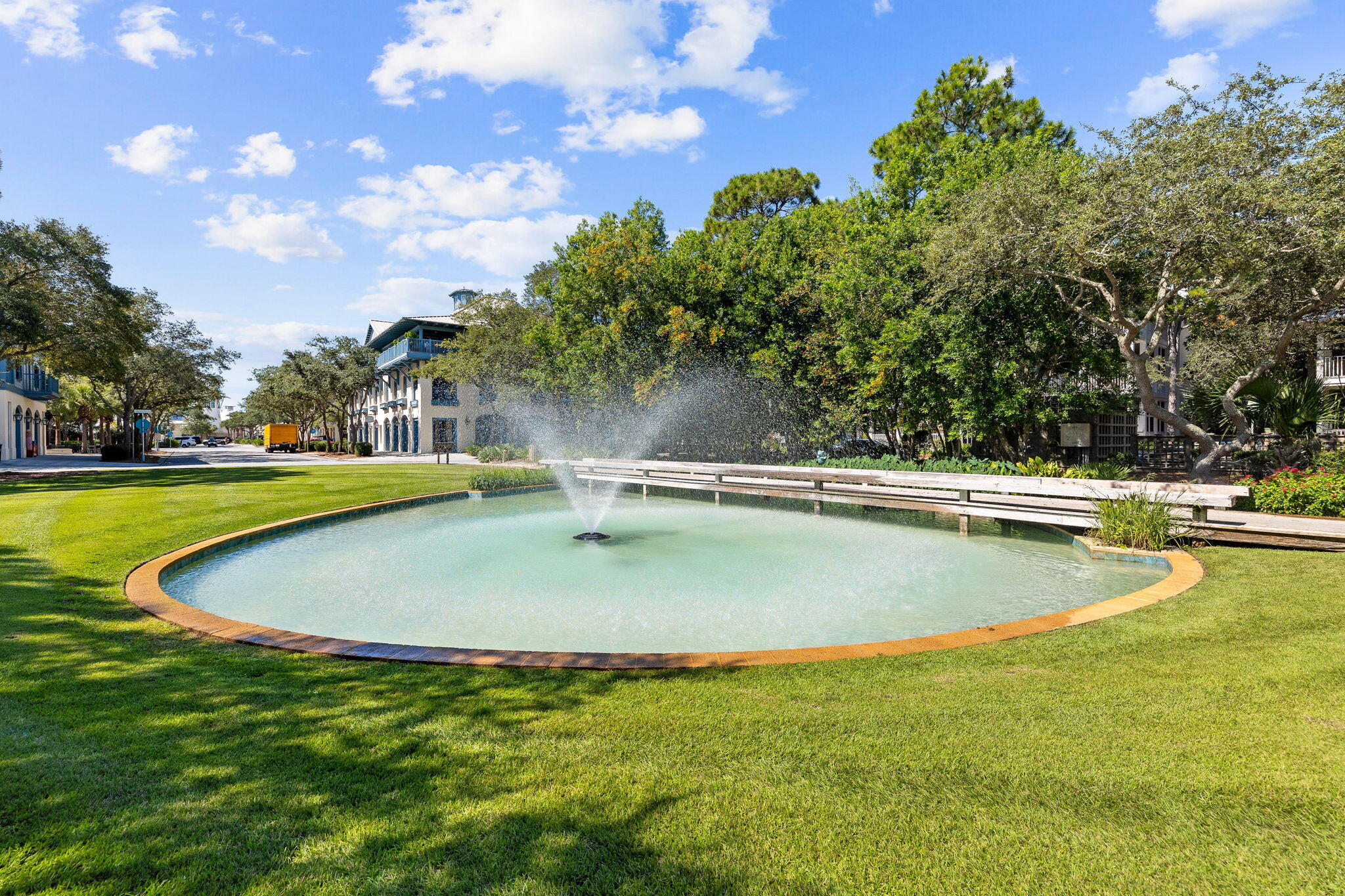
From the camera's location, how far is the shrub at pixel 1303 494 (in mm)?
8336

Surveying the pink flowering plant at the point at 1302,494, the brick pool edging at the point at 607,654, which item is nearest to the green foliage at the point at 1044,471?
the pink flowering plant at the point at 1302,494

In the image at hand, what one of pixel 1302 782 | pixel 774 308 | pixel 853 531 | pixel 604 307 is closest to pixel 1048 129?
pixel 774 308

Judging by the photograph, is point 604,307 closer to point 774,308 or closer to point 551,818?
point 774,308

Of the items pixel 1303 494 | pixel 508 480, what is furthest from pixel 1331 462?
pixel 508 480

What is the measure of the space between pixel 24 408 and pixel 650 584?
178 ft

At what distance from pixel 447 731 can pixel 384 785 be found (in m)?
0.50

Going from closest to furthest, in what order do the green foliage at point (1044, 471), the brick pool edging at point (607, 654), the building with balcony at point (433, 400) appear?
the brick pool edging at point (607, 654) → the green foliage at point (1044, 471) → the building with balcony at point (433, 400)

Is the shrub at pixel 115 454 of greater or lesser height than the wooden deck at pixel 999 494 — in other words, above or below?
above

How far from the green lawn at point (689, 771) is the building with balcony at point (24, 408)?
41.0 metres

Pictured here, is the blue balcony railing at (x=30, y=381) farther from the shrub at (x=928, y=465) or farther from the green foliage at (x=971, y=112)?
the green foliage at (x=971, y=112)

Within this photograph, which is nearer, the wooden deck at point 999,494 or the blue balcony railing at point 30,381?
the wooden deck at point 999,494

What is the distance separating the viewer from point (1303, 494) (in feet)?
28.1

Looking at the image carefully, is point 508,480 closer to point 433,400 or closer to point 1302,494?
point 1302,494

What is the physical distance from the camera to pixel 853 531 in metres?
10.5
